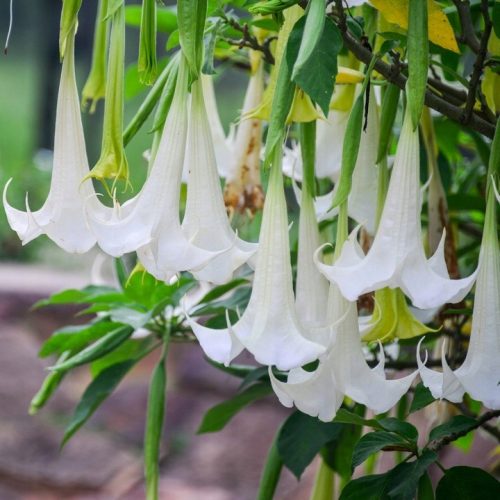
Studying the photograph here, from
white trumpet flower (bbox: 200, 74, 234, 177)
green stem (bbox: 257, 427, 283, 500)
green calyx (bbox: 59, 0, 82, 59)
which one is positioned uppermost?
green calyx (bbox: 59, 0, 82, 59)

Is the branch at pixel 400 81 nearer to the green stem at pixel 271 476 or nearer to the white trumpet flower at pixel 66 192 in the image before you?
the white trumpet flower at pixel 66 192

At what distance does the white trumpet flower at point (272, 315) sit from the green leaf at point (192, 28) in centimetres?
7

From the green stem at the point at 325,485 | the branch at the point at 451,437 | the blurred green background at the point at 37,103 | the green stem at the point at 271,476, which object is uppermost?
the branch at the point at 451,437

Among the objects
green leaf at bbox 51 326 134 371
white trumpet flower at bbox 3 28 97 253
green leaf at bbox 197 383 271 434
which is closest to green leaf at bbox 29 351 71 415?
green leaf at bbox 51 326 134 371

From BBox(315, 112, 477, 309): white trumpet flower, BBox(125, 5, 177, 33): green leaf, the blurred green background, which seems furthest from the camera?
the blurred green background

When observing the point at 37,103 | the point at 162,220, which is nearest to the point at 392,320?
Answer: the point at 162,220

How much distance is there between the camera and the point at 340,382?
477mm

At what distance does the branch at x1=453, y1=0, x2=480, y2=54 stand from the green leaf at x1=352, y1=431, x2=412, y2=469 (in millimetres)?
250

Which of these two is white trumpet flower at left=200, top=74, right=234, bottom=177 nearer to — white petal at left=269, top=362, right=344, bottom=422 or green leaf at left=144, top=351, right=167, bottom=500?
green leaf at left=144, top=351, right=167, bottom=500

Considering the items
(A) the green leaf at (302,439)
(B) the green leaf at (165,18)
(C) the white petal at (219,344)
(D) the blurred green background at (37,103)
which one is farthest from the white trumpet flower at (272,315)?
(D) the blurred green background at (37,103)

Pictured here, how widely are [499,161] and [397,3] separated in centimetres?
12

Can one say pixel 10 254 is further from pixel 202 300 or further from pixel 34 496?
pixel 202 300

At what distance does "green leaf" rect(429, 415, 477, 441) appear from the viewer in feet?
1.84

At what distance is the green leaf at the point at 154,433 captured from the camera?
67cm
